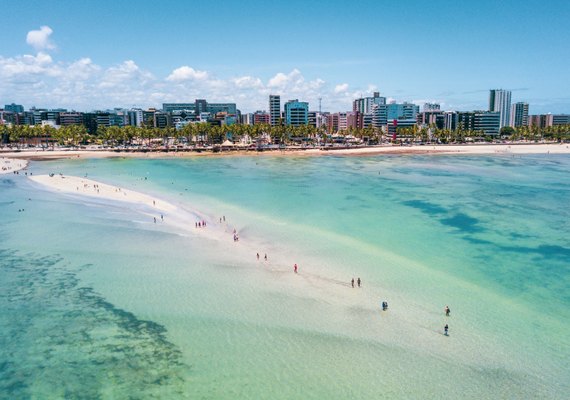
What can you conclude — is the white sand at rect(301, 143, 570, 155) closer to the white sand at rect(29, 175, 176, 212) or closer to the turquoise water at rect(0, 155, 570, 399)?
the white sand at rect(29, 175, 176, 212)

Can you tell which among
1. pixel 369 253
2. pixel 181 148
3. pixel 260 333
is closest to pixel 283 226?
pixel 369 253

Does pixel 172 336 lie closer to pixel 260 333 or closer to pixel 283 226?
pixel 260 333

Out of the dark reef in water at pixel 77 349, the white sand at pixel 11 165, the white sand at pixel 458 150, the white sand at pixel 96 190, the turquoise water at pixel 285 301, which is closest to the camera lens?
the dark reef in water at pixel 77 349


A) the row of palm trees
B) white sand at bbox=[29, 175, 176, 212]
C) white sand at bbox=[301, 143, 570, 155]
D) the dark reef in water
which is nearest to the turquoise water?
the dark reef in water

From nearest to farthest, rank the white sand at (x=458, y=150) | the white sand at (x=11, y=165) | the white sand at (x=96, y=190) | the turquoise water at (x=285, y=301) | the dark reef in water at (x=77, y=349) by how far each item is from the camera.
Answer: the dark reef in water at (x=77, y=349), the turquoise water at (x=285, y=301), the white sand at (x=96, y=190), the white sand at (x=11, y=165), the white sand at (x=458, y=150)

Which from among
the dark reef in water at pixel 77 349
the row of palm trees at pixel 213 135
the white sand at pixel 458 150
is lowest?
the dark reef in water at pixel 77 349

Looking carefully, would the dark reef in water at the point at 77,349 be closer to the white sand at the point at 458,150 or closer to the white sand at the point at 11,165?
the white sand at the point at 11,165

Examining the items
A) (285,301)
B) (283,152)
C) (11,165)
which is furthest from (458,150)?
(285,301)

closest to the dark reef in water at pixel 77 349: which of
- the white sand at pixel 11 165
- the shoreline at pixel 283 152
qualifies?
the white sand at pixel 11 165
